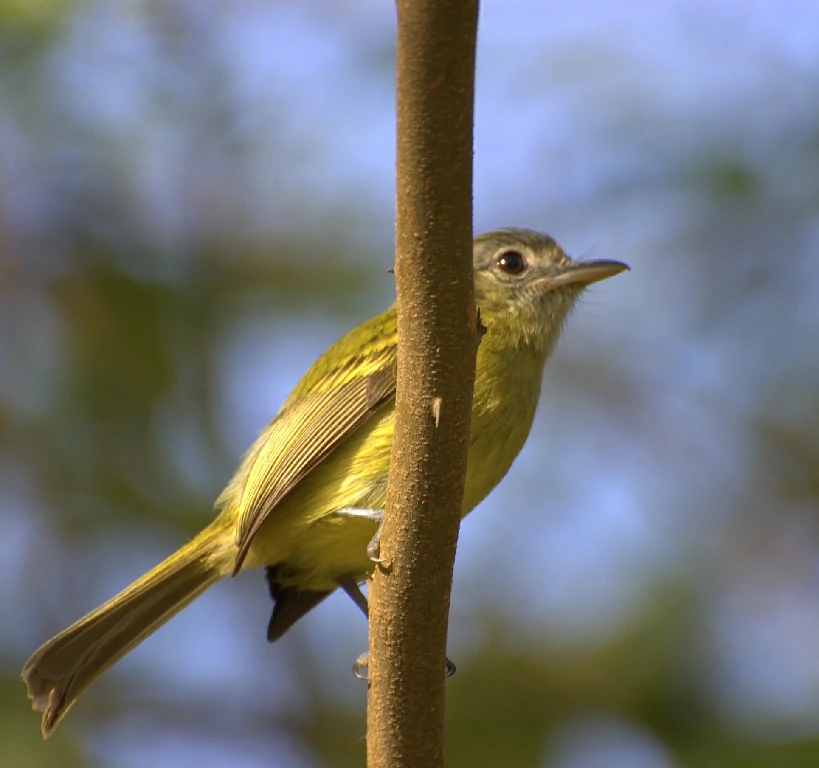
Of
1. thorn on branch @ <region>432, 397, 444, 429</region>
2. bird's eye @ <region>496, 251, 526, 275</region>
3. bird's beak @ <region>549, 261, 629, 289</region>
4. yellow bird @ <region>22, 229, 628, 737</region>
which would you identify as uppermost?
bird's eye @ <region>496, 251, 526, 275</region>

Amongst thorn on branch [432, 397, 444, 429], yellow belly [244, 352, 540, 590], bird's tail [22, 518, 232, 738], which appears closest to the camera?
thorn on branch [432, 397, 444, 429]

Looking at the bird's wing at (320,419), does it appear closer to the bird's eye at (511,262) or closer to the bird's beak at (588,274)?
the bird's eye at (511,262)

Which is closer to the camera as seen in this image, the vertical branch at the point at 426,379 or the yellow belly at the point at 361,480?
the vertical branch at the point at 426,379

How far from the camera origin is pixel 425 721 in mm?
2734

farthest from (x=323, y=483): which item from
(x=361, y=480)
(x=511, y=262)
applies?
(x=511, y=262)

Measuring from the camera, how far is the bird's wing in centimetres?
366

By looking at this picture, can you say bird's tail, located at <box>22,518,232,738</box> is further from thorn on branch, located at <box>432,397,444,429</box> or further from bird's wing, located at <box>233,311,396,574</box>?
thorn on branch, located at <box>432,397,444,429</box>

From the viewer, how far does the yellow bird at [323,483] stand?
12.0 feet

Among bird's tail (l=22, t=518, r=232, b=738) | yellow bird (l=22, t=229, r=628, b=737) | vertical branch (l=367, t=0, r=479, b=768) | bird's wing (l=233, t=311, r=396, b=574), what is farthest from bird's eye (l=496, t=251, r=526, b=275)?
vertical branch (l=367, t=0, r=479, b=768)

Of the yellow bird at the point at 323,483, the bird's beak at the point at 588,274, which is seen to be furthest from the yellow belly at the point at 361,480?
the bird's beak at the point at 588,274

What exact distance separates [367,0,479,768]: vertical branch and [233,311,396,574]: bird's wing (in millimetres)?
1008

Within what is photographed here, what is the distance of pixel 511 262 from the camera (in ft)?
14.7

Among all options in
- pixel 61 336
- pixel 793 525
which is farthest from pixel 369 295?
pixel 793 525

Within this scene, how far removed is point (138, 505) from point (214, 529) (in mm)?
1794
